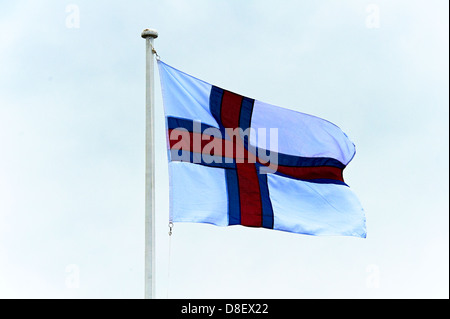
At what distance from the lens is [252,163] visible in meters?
17.4

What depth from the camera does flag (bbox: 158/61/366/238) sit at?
1570 centimetres

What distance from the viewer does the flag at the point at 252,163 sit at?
51.5 ft

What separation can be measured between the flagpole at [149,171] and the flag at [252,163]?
0.37 meters

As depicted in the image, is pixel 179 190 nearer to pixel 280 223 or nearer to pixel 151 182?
pixel 151 182

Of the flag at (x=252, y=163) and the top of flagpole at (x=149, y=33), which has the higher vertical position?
the top of flagpole at (x=149, y=33)

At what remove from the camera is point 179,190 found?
15.2 meters

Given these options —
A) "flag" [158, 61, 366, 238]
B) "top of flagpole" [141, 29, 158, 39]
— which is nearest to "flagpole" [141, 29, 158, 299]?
"top of flagpole" [141, 29, 158, 39]

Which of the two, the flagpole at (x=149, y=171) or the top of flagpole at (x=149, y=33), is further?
the top of flagpole at (x=149, y=33)

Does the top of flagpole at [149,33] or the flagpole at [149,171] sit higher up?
the top of flagpole at [149,33]

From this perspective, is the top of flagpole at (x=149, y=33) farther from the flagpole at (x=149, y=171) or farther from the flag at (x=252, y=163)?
the flag at (x=252, y=163)

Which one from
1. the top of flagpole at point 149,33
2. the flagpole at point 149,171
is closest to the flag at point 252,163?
the flagpole at point 149,171

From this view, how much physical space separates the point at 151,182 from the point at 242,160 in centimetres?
284

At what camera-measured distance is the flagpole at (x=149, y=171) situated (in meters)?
14.4
